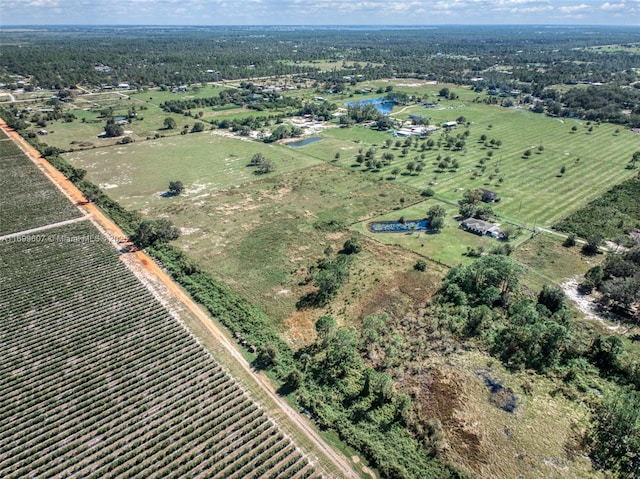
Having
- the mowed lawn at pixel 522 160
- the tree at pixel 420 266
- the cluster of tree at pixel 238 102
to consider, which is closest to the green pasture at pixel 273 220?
the tree at pixel 420 266

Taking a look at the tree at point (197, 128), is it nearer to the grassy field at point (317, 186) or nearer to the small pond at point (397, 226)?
the grassy field at point (317, 186)

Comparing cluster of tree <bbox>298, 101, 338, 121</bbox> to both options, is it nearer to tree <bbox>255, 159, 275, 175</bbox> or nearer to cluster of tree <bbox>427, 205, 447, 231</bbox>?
tree <bbox>255, 159, 275, 175</bbox>

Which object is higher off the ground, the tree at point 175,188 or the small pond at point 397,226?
the tree at point 175,188

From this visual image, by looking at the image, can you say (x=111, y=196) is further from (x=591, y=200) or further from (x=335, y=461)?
(x=591, y=200)

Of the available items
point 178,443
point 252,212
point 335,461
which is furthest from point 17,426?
point 252,212

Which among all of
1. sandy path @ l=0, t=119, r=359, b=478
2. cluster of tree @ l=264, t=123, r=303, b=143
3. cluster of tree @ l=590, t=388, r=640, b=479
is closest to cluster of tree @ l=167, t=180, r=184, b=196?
sandy path @ l=0, t=119, r=359, b=478
